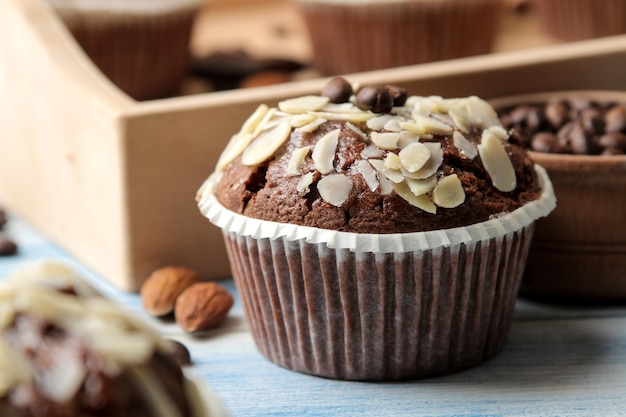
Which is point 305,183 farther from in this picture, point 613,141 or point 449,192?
point 613,141

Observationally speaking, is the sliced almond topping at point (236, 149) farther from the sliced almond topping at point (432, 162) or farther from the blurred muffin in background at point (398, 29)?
the blurred muffin in background at point (398, 29)

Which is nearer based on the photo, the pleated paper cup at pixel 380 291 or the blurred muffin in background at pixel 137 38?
the pleated paper cup at pixel 380 291

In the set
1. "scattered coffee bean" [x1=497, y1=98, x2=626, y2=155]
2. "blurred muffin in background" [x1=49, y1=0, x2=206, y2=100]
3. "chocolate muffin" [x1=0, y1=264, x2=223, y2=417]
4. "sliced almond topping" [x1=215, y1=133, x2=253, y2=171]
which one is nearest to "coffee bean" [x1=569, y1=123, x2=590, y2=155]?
"scattered coffee bean" [x1=497, y1=98, x2=626, y2=155]

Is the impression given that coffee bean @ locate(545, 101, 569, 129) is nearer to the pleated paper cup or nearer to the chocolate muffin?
the pleated paper cup

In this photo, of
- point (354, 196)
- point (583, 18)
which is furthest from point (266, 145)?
point (583, 18)

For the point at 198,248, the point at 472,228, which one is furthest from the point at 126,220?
the point at 472,228

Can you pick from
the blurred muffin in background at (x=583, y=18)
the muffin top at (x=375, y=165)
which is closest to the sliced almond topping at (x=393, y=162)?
the muffin top at (x=375, y=165)
